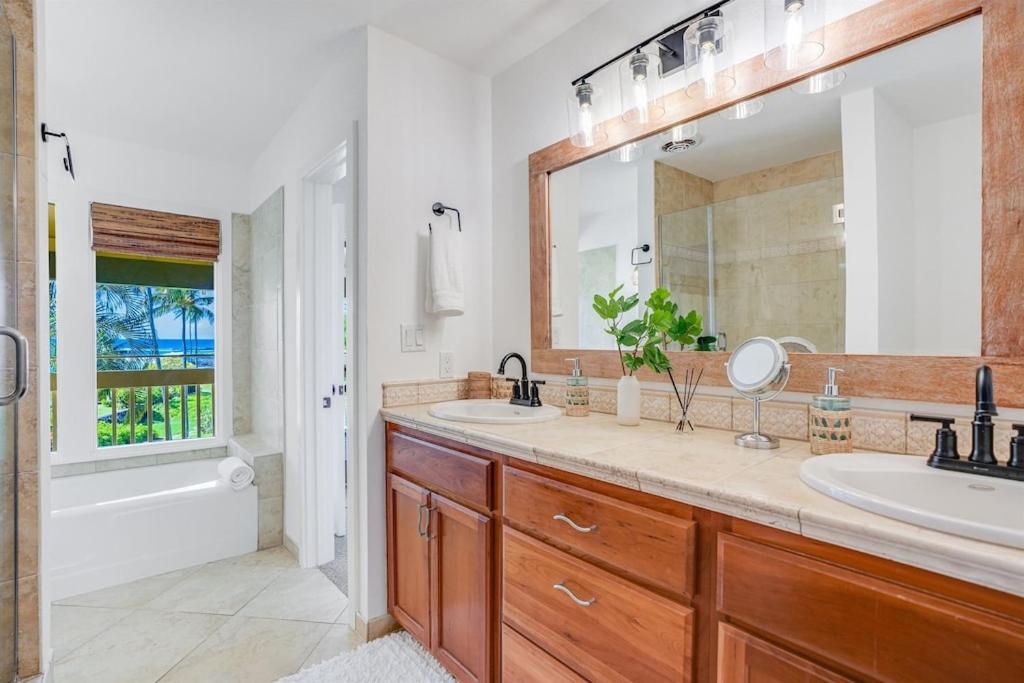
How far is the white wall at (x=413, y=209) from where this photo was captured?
1.93 meters

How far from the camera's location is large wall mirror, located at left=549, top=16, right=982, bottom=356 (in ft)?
3.61

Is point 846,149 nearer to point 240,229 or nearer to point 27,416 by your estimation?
point 27,416

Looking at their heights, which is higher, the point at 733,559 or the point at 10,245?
the point at 10,245

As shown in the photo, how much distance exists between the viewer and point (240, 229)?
3.48 metres

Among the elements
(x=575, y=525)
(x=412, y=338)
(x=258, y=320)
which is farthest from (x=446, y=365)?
(x=258, y=320)

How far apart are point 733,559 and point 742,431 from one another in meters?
0.62

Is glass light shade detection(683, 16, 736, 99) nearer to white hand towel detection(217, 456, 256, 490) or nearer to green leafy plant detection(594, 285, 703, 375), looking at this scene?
green leafy plant detection(594, 285, 703, 375)

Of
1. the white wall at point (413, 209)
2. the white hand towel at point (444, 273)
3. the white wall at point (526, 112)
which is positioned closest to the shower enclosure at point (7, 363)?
the white wall at point (413, 209)

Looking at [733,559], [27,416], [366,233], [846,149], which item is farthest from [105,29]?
[733,559]

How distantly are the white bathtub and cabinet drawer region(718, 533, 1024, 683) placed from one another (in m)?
2.67

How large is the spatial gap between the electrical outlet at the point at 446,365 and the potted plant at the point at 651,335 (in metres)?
0.80

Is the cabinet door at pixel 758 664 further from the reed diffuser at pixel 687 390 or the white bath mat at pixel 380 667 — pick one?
the white bath mat at pixel 380 667

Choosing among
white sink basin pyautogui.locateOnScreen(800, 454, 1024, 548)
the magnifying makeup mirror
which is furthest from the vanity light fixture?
white sink basin pyautogui.locateOnScreen(800, 454, 1024, 548)

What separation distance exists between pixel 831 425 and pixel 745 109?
92 centimetres
